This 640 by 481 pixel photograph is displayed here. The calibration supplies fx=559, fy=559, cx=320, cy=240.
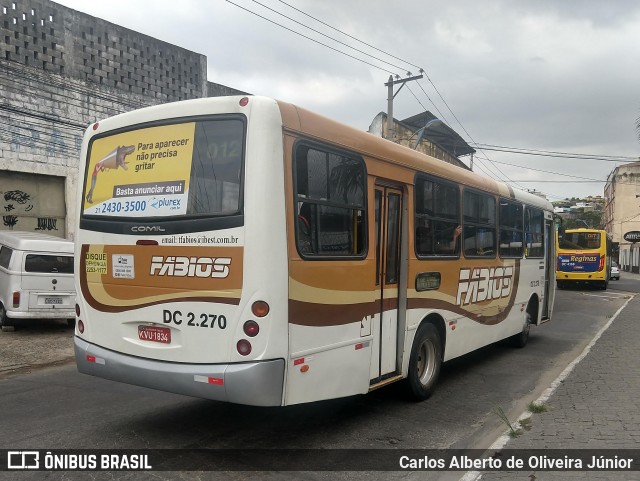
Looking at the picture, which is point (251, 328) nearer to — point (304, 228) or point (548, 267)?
point (304, 228)

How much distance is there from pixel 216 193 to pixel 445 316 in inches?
146

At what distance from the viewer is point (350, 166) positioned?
5324mm

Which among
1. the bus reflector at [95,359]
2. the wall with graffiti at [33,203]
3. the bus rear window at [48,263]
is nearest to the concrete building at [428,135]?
the wall with graffiti at [33,203]

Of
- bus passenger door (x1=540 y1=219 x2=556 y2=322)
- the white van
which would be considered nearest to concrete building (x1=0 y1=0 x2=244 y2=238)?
the white van

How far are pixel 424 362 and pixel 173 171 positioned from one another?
380 centimetres

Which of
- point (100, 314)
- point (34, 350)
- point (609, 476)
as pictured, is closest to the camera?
point (609, 476)

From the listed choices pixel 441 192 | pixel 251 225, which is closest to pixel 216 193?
pixel 251 225

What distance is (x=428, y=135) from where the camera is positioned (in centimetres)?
3619

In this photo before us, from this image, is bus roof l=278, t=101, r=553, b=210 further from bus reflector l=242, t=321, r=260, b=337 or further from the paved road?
the paved road

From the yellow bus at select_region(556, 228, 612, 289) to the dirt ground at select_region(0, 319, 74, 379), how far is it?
23.4m

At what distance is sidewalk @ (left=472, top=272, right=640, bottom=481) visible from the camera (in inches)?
170

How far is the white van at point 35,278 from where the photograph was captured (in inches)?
418

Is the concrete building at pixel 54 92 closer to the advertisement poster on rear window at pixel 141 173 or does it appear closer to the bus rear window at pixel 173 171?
the advertisement poster on rear window at pixel 141 173

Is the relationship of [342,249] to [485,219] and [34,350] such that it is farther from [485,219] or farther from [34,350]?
[34,350]
